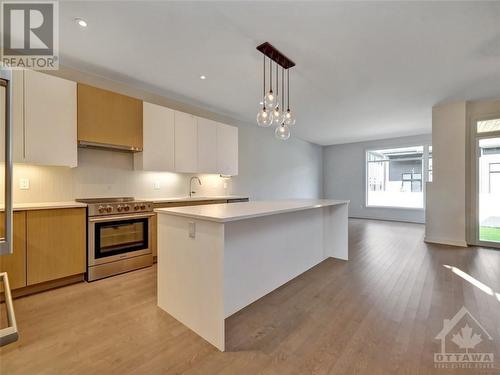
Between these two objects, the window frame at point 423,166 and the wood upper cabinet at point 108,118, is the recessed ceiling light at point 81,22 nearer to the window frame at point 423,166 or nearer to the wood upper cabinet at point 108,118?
the wood upper cabinet at point 108,118

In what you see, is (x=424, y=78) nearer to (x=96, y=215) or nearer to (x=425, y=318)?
(x=425, y=318)

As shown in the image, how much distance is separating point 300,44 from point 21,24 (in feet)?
9.28

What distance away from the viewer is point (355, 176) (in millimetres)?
8211

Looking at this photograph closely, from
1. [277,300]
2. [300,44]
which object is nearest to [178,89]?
[300,44]

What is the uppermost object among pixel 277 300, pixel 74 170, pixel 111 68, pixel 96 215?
pixel 111 68

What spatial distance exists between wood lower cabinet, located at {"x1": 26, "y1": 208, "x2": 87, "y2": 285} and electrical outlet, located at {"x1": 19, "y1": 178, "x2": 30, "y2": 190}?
1.99ft

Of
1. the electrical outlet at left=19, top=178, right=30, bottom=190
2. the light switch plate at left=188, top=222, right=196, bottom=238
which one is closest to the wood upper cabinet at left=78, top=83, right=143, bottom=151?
the electrical outlet at left=19, top=178, right=30, bottom=190

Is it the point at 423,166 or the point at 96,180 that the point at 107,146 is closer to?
the point at 96,180

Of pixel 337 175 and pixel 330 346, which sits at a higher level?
pixel 337 175

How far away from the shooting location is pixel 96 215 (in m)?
2.76

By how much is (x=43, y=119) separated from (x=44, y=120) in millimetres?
13

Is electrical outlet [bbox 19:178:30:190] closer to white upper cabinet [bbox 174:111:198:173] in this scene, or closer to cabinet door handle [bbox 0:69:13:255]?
white upper cabinet [bbox 174:111:198:173]

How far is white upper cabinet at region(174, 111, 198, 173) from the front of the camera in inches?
151

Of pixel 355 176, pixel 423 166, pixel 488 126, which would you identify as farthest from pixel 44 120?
pixel 423 166
